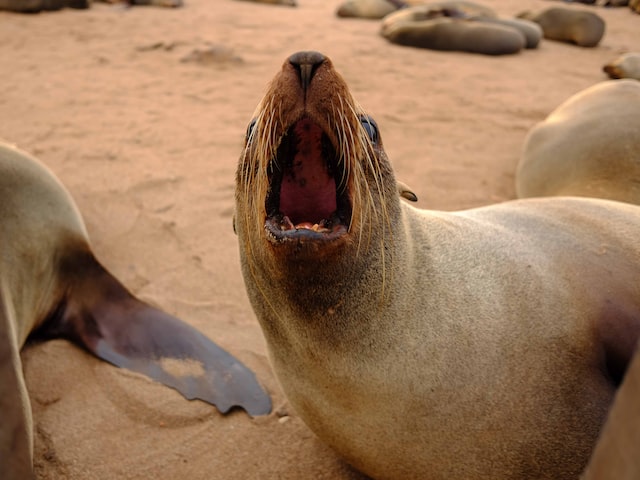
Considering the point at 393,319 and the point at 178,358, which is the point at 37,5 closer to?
the point at 178,358

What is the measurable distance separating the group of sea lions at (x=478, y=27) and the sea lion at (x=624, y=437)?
8951 millimetres

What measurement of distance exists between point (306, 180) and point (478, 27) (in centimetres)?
804

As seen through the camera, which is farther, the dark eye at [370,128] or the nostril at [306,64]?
the dark eye at [370,128]

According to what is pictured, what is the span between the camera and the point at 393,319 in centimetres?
174

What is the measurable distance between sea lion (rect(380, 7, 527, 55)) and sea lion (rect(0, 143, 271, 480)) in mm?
7021

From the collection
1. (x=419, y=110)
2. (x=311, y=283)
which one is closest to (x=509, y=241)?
(x=311, y=283)

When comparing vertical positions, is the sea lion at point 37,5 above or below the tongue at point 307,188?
below

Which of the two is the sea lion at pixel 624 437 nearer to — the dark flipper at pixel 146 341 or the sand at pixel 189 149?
the sand at pixel 189 149

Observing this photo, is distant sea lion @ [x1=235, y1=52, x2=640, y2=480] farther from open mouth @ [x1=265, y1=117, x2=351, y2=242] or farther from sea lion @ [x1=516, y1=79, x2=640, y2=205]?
sea lion @ [x1=516, y1=79, x2=640, y2=205]

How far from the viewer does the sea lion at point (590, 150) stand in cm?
353

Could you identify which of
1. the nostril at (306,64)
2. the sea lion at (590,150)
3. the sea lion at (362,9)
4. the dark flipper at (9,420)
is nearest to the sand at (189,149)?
the sea lion at (590,150)

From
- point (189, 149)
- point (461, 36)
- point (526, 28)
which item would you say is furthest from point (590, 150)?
point (526, 28)

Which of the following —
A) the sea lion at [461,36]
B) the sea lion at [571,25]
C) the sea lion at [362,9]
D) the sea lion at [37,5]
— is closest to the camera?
the sea lion at [461,36]

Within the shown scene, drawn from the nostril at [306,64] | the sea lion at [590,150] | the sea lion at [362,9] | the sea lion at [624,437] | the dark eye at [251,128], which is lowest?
the sea lion at [590,150]
